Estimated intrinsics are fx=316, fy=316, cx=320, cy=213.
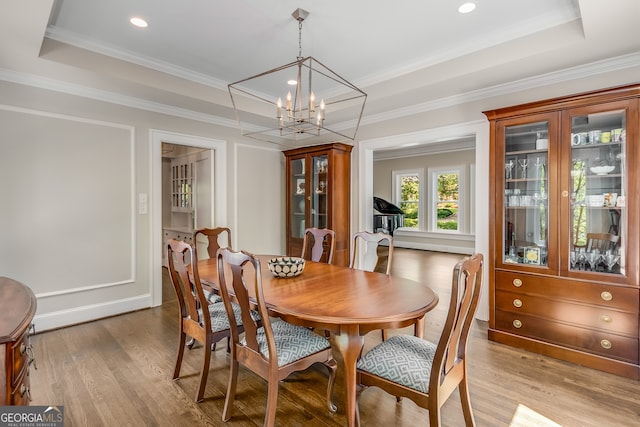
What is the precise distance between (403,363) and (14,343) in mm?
1597

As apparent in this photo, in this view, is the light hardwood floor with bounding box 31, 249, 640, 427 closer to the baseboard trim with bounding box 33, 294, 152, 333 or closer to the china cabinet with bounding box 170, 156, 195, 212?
the baseboard trim with bounding box 33, 294, 152, 333

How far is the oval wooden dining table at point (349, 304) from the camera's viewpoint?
1.55m

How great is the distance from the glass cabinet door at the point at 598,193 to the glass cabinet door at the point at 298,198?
10.7ft

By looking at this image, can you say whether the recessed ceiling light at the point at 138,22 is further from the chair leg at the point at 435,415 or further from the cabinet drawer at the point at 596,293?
the cabinet drawer at the point at 596,293

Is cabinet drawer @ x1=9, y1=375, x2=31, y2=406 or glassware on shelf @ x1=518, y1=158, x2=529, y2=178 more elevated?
glassware on shelf @ x1=518, y1=158, x2=529, y2=178

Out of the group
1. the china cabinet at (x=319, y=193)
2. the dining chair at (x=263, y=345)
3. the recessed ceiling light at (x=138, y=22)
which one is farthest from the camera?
the china cabinet at (x=319, y=193)

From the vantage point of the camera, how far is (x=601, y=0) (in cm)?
196

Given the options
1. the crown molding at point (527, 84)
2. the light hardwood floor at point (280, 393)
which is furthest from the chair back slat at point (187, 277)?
the crown molding at point (527, 84)

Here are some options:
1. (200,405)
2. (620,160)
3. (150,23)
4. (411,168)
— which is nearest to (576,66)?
(620,160)

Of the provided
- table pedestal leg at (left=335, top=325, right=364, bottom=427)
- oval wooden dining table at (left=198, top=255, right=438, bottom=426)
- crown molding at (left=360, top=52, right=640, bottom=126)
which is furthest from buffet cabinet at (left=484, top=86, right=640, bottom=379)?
table pedestal leg at (left=335, top=325, right=364, bottom=427)

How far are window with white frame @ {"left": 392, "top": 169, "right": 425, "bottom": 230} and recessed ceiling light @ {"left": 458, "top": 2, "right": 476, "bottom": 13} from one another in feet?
21.1

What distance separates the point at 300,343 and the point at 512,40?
303cm

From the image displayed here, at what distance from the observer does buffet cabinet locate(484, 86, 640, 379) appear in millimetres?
2436

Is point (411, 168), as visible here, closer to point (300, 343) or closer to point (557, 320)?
point (557, 320)
